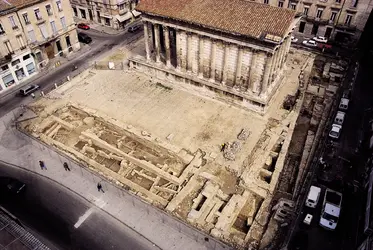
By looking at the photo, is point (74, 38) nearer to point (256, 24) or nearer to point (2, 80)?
point (2, 80)

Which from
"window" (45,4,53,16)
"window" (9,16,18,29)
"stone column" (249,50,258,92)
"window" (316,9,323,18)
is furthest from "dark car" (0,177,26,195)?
"window" (316,9,323,18)

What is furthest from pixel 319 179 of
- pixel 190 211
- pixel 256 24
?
pixel 256 24

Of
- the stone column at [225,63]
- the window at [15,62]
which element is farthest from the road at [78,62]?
the stone column at [225,63]

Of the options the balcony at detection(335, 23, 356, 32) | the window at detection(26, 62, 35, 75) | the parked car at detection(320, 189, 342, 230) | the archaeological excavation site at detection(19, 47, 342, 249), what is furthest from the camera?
the balcony at detection(335, 23, 356, 32)

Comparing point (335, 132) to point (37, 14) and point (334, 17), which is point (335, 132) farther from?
point (37, 14)

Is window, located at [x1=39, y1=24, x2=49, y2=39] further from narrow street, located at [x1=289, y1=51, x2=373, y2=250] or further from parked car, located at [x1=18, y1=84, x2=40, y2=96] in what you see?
narrow street, located at [x1=289, y1=51, x2=373, y2=250]

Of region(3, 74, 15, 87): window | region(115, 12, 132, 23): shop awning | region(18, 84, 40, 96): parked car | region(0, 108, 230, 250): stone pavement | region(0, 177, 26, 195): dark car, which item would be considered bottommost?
region(0, 108, 230, 250): stone pavement
